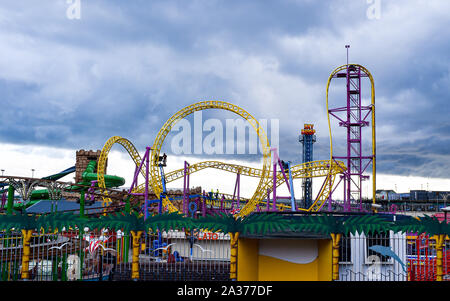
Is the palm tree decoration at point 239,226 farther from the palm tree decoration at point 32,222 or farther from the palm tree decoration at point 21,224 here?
the palm tree decoration at point 21,224

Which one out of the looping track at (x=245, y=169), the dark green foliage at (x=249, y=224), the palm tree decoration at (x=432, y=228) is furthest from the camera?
the looping track at (x=245, y=169)

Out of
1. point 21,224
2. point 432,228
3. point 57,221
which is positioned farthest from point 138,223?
point 432,228

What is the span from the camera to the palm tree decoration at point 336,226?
10359mm

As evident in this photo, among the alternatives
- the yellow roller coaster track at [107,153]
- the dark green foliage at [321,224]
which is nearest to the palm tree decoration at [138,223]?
the dark green foliage at [321,224]

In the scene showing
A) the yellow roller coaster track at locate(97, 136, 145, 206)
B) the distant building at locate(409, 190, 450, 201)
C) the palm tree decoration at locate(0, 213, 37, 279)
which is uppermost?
the yellow roller coaster track at locate(97, 136, 145, 206)

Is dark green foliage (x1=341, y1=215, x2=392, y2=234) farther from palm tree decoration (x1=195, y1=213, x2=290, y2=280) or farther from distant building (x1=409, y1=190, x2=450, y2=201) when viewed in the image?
distant building (x1=409, y1=190, x2=450, y2=201)

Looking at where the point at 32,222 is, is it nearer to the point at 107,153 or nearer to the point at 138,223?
the point at 138,223

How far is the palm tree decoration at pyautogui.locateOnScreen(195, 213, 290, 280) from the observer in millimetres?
10285

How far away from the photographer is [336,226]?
1039 cm

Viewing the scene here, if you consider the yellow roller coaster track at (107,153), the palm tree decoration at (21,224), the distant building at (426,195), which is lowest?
the palm tree decoration at (21,224)

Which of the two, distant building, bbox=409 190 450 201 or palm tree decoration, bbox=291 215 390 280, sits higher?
distant building, bbox=409 190 450 201

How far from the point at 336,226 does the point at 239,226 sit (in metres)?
2.41

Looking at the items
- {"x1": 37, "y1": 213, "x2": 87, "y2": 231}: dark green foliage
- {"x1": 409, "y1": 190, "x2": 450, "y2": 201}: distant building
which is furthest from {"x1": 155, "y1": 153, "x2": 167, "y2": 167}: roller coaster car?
{"x1": 409, "y1": 190, "x2": 450, "y2": 201}: distant building
